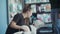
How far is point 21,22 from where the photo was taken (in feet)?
8.84

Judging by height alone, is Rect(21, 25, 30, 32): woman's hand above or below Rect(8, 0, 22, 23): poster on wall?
below

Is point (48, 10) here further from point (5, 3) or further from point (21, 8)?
point (5, 3)

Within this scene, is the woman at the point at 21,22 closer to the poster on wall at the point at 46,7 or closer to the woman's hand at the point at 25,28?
the woman's hand at the point at 25,28

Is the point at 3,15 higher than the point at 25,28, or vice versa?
the point at 3,15

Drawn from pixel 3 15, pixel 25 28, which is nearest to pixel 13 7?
pixel 3 15

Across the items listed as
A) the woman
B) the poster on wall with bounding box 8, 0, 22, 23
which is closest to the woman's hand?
the woman

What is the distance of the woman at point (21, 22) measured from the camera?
2686 mm

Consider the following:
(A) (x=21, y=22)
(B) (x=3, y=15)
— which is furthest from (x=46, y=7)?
(B) (x=3, y=15)

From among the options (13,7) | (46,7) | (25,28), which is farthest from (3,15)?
(46,7)

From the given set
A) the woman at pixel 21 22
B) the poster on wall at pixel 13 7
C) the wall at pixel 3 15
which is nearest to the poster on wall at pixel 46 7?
the woman at pixel 21 22

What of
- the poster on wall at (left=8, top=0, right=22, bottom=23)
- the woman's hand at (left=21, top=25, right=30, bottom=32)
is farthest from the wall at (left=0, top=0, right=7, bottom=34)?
the woman's hand at (left=21, top=25, right=30, bottom=32)

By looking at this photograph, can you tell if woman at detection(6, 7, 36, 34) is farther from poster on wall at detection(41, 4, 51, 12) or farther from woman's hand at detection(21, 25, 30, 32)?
poster on wall at detection(41, 4, 51, 12)

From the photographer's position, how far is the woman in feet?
8.81

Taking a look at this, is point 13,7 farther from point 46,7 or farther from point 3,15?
point 46,7
